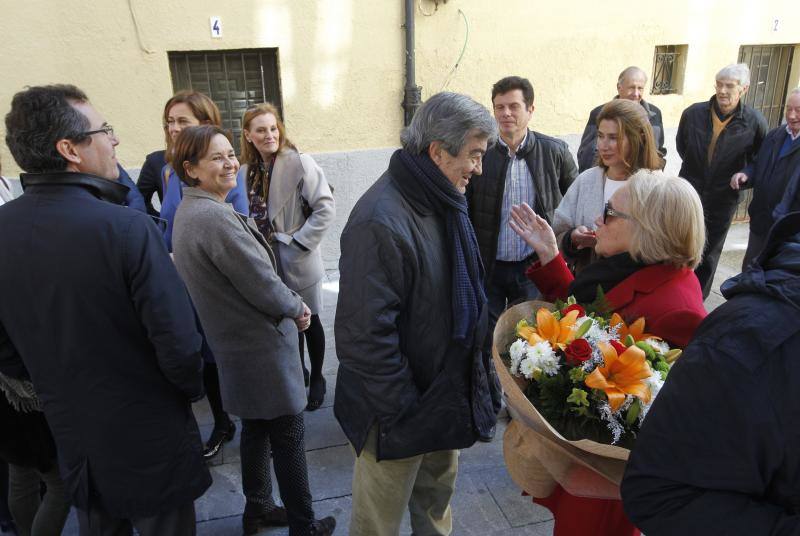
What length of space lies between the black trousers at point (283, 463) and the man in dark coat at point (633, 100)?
2982 mm

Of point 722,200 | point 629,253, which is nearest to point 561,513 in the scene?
point 629,253

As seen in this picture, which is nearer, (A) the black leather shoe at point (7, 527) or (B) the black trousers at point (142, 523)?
(B) the black trousers at point (142, 523)

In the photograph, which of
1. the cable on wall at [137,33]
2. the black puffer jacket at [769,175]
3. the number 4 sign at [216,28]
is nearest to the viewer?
the black puffer jacket at [769,175]

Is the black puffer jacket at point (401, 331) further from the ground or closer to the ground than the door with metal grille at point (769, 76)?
closer to the ground

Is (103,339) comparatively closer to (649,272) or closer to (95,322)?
(95,322)

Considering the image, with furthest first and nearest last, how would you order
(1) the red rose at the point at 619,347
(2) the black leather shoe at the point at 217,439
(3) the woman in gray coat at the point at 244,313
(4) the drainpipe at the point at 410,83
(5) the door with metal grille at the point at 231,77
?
(4) the drainpipe at the point at 410,83 < (5) the door with metal grille at the point at 231,77 < (2) the black leather shoe at the point at 217,439 < (3) the woman in gray coat at the point at 244,313 < (1) the red rose at the point at 619,347

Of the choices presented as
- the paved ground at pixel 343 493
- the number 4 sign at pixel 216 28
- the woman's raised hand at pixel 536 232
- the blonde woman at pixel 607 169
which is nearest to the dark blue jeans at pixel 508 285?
the blonde woman at pixel 607 169

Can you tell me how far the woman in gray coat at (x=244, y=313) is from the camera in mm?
2195

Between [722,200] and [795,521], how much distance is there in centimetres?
477

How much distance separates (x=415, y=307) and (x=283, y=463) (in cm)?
104

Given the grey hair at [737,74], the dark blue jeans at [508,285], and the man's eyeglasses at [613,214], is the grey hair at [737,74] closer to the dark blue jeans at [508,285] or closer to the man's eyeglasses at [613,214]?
the dark blue jeans at [508,285]

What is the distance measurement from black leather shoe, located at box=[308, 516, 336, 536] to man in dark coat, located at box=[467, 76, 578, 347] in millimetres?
1415

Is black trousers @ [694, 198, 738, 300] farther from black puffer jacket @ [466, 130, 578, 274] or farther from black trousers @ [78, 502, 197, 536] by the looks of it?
black trousers @ [78, 502, 197, 536]

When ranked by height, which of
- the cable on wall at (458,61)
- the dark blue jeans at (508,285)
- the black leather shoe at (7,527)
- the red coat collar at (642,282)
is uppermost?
the cable on wall at (458,61)
